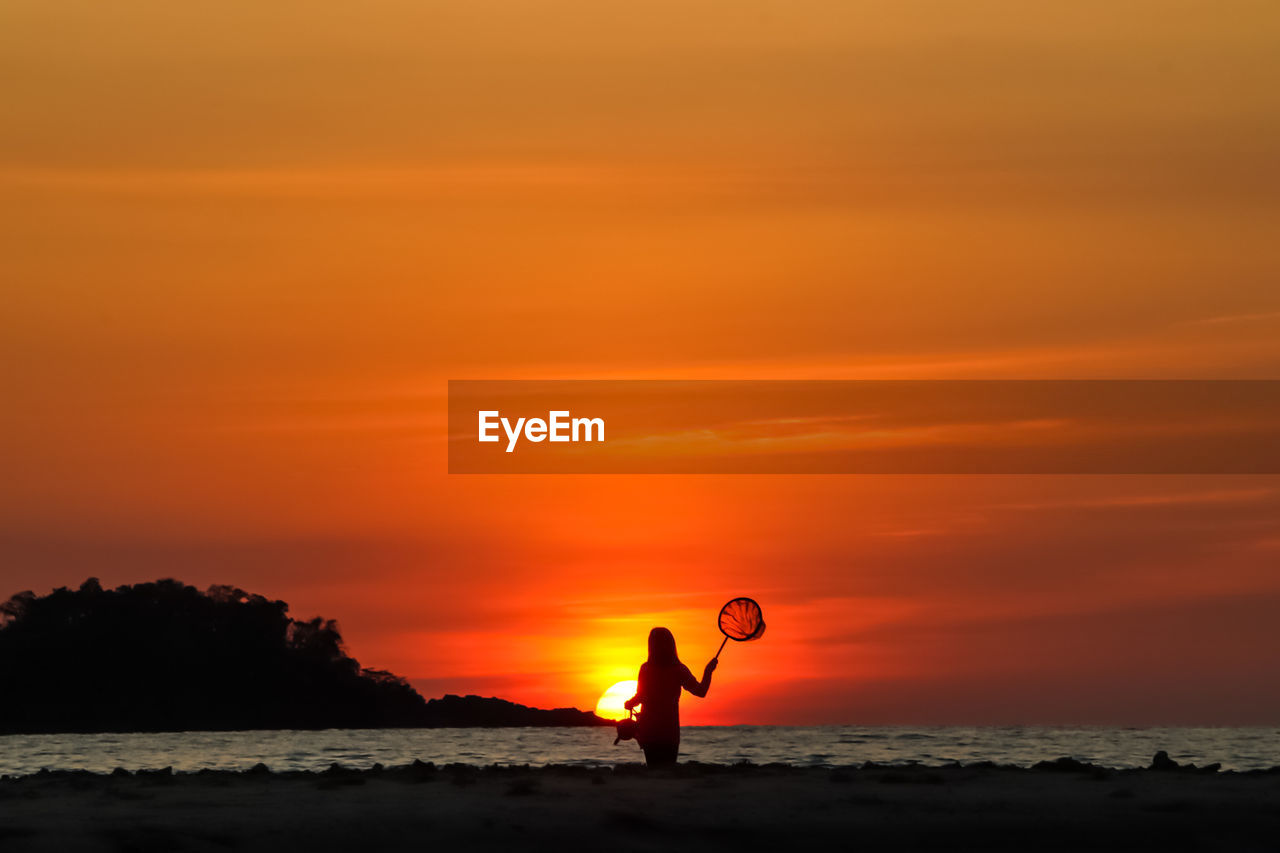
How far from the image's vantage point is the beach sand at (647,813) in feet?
39.6

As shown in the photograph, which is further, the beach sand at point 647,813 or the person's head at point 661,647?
the person's head at point 661,647

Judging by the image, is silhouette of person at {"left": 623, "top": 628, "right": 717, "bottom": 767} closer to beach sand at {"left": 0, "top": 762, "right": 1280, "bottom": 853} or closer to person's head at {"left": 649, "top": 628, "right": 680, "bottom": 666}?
person's head at {"left": 649, "top": 628, "right": 680, "bottom": 666}

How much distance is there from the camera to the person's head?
18.9 metres

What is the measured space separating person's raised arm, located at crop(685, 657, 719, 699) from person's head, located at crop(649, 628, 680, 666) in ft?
0.90

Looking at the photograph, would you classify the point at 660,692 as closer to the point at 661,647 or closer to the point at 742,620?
the point at 661,647

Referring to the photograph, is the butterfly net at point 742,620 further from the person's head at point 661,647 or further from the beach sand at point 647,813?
the beach sand at point 647,813

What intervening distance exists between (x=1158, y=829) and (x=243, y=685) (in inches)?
6179

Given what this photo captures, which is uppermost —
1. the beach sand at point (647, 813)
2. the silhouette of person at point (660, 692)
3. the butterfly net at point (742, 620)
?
the butterfly net at point (742, 620)

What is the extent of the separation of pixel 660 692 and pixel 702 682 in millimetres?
537

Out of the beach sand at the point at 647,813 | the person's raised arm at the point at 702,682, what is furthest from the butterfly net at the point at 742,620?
the beach sand at the point at 647,813

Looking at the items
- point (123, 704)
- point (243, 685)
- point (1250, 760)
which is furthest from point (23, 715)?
point (1250, 760)

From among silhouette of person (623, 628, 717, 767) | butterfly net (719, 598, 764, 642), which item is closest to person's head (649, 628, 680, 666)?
silhouette of person (623, 628, 717, 767)

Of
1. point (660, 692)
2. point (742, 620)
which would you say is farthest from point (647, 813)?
point (742, 620)

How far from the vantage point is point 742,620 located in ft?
68.6
